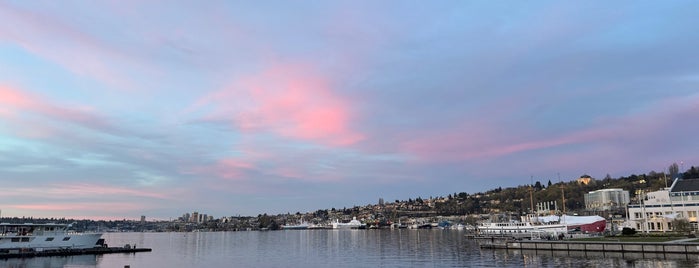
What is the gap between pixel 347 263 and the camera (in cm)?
7119

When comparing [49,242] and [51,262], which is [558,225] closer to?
[51,262]

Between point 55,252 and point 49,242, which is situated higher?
point 49,242

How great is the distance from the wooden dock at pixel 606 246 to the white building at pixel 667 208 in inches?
1320

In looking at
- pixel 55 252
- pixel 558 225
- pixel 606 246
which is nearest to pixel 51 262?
pixel 55 252

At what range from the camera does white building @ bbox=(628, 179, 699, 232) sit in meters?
103

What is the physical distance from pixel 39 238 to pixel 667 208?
130365 millimetres

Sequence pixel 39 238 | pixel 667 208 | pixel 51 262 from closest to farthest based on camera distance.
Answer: pixel 51 262 → pixel 39 238 → pixel 667 208

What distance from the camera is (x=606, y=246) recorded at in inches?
2741

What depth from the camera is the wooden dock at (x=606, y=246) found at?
6081 cm

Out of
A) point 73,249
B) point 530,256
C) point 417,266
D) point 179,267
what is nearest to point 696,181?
point 530,256

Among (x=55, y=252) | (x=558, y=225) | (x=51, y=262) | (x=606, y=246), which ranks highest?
(x=606, y=246)

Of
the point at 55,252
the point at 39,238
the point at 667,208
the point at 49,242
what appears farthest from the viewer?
the point at 667,208

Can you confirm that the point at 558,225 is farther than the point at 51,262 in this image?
Yes

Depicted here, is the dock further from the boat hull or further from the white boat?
the boat hull
